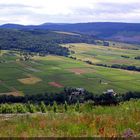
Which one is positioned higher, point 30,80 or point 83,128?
point 83,128

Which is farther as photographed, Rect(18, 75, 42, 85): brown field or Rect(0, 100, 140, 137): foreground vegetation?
Rect(18, 75, 42, 85): brown field

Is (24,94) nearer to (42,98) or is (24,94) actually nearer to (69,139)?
(42,98)

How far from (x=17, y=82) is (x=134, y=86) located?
2221 inches

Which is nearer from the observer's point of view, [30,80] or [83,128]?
[83,128]

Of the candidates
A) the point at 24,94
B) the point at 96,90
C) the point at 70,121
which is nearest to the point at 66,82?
the point at 96,90

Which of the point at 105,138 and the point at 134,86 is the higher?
the point at 105,138

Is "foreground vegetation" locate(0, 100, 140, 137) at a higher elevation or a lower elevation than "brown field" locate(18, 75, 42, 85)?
higher

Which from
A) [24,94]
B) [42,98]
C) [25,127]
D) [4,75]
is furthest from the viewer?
[4,75]

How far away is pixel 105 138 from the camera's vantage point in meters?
9.66

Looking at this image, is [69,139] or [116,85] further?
[116,85]

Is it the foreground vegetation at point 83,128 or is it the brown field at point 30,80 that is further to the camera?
the brown field at point 30,80

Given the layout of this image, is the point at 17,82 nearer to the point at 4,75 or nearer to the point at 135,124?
the point at 4,75

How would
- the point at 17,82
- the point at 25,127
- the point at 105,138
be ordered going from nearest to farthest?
the point at 105,138 → the point at 25,127 → the point at 17,82

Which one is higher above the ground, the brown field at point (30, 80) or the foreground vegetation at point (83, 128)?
the foreground vegetation at point (83, 128)
